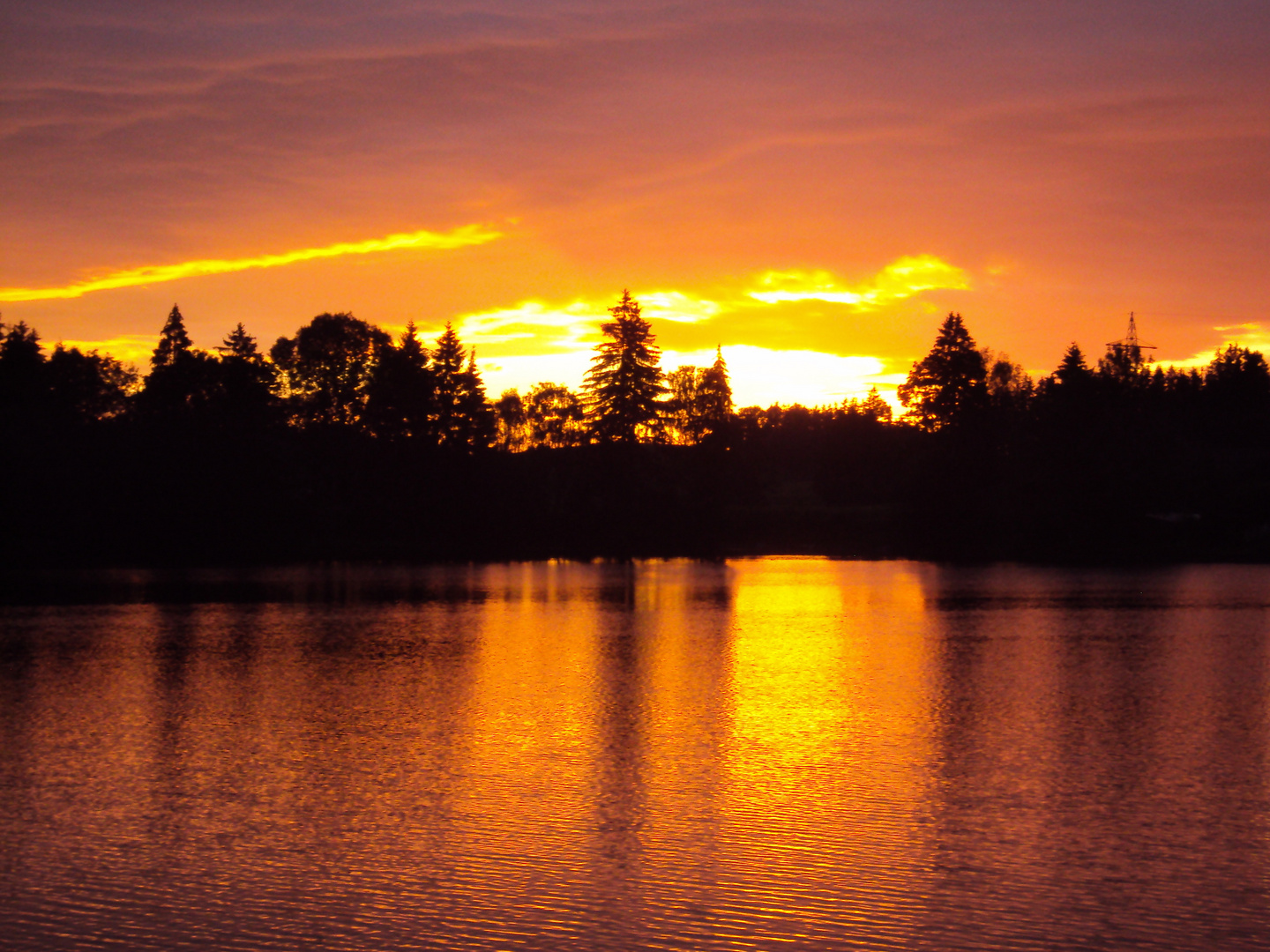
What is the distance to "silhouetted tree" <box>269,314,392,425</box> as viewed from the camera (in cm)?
9462

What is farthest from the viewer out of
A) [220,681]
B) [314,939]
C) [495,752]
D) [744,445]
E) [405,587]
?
[744,445]

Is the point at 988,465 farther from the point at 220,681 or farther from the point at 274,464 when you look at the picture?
the point at 220,681

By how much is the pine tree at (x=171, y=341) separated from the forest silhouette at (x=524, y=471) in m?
0.15

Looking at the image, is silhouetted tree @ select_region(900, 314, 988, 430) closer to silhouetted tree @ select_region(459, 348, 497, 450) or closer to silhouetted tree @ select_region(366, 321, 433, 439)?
silhouetted tree @ select_region(459, 348, 497, 450)

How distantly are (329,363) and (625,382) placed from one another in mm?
25733

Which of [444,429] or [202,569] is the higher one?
[444,429]

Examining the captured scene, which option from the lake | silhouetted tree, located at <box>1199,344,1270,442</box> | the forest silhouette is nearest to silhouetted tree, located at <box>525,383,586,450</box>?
the forest silhouette

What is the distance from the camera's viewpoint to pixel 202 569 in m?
55.1

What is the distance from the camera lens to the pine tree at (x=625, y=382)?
86.7 metres

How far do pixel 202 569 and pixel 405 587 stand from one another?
1718 cm

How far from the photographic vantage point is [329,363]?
316 feet

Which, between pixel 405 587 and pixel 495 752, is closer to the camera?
pixel 495 752

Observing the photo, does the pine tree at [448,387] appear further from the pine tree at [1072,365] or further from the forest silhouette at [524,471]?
the pine tree at [1072,365]

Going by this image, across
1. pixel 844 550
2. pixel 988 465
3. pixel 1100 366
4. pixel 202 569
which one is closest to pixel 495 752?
pixel 202 569
